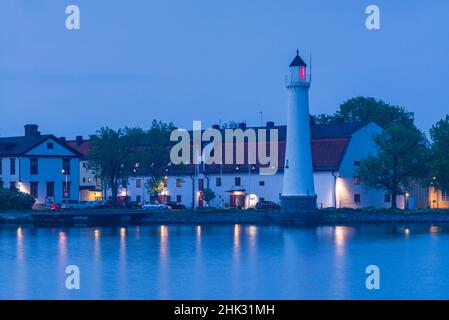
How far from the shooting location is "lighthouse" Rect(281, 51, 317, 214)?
91.1 meters

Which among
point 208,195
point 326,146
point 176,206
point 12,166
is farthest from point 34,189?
point 326,146

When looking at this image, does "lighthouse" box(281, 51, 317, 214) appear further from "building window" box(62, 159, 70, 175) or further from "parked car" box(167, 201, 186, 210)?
"building window" box(62, 159, 70, 175)

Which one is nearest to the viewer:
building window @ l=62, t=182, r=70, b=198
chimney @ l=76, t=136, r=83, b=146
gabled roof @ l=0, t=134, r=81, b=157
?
gabled roof @ l=0, t=134, r=81, b=157

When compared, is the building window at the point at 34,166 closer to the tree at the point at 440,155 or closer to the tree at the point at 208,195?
the tree at the point at 208,195

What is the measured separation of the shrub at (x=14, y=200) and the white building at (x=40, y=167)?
19.2 feet

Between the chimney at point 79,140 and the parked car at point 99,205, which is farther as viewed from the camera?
the chimney at point 79,140

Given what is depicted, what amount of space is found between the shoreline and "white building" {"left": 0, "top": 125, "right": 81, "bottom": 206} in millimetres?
10793

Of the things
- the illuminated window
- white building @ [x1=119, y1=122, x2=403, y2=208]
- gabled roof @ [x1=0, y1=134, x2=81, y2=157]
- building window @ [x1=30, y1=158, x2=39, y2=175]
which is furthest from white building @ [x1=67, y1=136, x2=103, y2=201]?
the illuminated window

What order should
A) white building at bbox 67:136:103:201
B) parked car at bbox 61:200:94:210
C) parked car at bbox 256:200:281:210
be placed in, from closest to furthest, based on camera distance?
parked car at bbox 256:200:281:210 → parked car at bbox 61:200:94:210 → white building at bbox 67:136:103:201

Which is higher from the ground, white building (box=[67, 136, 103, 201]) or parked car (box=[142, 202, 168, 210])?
white building (box=[67, 136, 103, 201])

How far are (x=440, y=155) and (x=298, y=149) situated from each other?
46.2ft

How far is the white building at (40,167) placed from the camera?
111 meters
